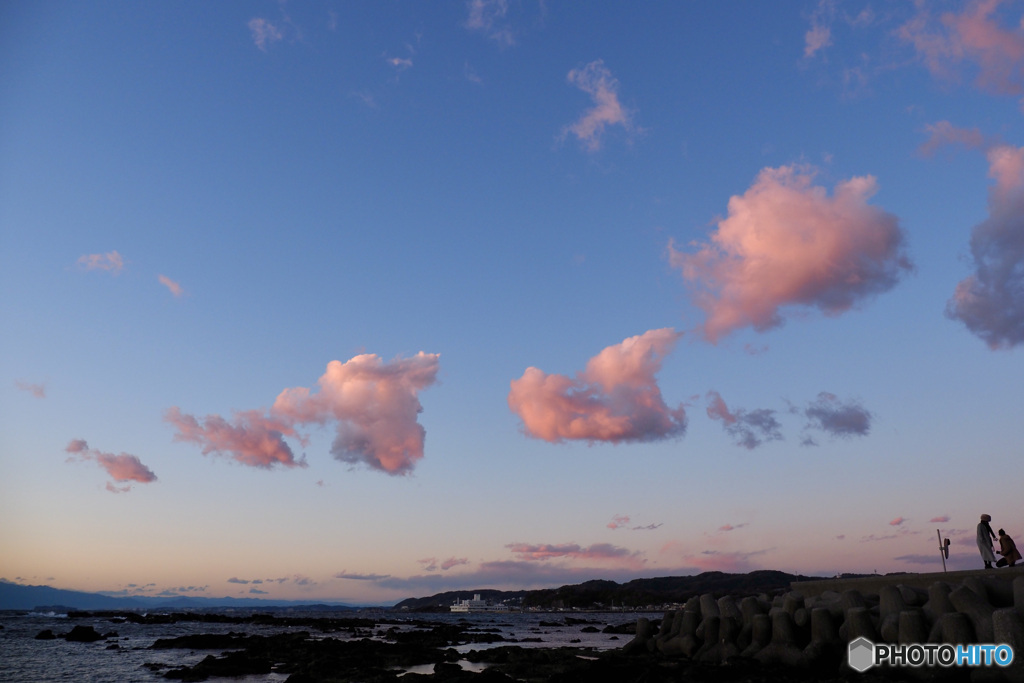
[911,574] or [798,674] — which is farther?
[911,574]

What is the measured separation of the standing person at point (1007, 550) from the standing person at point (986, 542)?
0.23 meters

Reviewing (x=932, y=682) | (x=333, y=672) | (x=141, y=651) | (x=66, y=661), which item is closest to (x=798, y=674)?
(x=932, y=682)

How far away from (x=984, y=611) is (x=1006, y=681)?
2222 millimetres

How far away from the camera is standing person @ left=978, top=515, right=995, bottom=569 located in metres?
17.9

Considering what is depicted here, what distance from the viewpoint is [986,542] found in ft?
59.1

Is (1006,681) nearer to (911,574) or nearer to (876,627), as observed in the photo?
(876,627)

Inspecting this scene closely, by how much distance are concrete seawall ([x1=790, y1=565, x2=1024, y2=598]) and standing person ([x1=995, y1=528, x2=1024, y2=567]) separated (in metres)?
0.89

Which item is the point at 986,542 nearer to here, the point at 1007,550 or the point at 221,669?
the point at 1007,550

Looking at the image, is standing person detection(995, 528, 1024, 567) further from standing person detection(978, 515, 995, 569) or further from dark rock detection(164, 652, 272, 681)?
dark rock detection(164, 652, 272, 681)

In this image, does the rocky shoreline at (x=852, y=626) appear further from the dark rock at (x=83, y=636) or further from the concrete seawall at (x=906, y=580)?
the dark rock at (x=83, y=636)

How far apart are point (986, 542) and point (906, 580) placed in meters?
2.71

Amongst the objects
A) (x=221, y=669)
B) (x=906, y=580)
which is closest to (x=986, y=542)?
(x=906, y=580)

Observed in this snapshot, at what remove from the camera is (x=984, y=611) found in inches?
535

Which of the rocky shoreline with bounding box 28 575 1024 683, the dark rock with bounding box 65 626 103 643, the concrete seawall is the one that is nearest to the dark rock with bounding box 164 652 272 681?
the rocky shoreline with bounding box 28 575 1024 683
